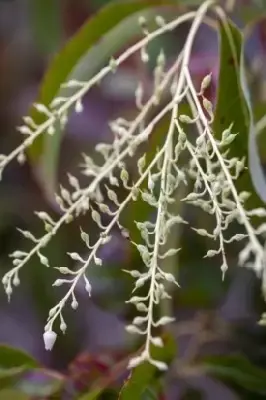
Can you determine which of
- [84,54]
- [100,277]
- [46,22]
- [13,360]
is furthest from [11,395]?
[46,22]

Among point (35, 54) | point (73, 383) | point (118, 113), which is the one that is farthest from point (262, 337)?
point (35, 54)

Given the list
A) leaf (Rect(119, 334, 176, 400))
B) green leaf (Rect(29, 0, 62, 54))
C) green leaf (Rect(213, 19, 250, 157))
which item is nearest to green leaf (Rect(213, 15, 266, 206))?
green leaf (Rect(213, 19, 250, 157))

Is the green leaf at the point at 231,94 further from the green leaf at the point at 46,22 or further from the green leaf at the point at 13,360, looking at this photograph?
the green leaf at the point at 46,22

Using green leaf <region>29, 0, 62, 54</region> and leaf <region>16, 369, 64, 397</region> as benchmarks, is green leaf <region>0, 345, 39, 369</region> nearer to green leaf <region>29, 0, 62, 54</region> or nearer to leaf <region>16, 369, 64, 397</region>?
leaf <region>16, 369, 64, 397</region>

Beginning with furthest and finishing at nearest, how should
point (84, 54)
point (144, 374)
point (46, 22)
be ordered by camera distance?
point (46, 22)
point (84, 54)
point (144, 374)

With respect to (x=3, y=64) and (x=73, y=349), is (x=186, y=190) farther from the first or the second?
(x=3, y=64)

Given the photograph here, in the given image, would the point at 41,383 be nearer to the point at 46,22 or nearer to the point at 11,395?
the point at 11,395
